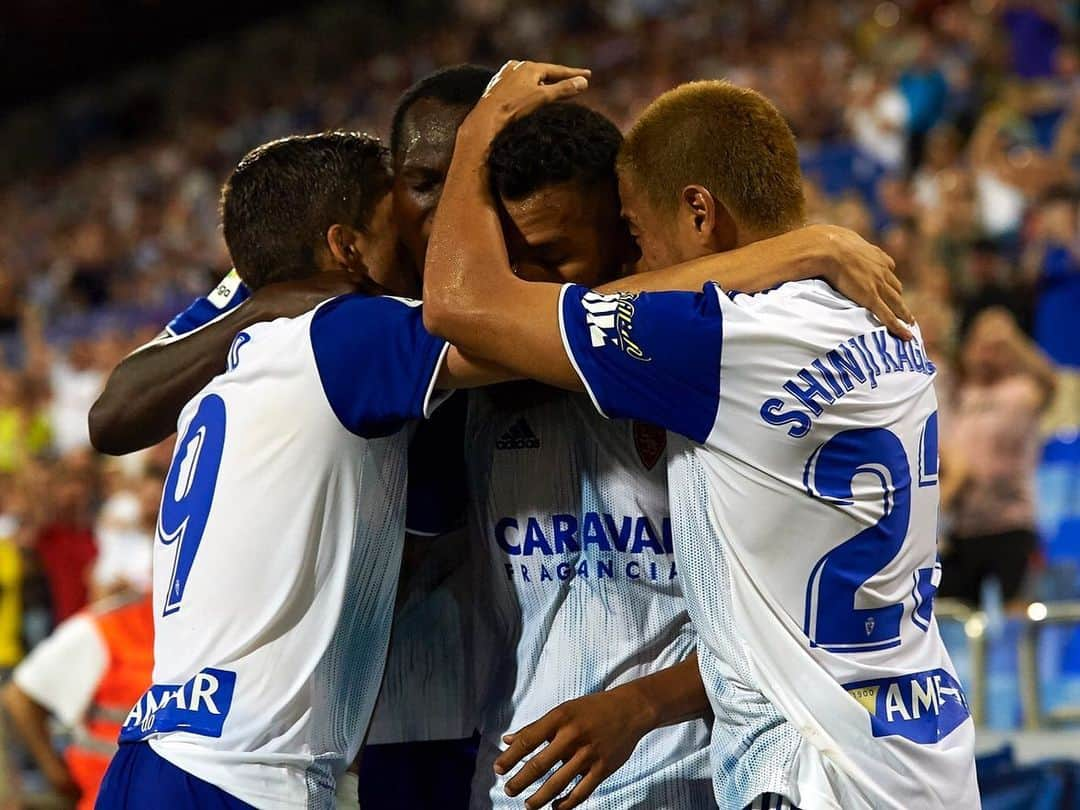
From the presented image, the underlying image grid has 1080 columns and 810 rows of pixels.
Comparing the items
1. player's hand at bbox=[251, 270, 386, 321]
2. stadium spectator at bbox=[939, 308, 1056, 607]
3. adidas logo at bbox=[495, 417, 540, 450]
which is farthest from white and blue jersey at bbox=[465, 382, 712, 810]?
stadium spectator at bbox=[939, 308, 1056, 607]

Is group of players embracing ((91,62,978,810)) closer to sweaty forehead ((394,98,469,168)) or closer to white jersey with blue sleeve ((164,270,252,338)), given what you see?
sweaty forehead ((394,98,469,168))

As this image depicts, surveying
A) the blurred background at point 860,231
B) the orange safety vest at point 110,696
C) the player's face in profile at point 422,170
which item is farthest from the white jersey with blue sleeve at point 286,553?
the orange safety vest at point 110,696

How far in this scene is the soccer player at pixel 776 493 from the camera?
86.2 inches

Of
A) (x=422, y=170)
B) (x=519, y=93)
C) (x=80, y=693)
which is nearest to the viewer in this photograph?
(x=519, y=93)

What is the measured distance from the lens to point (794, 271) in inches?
90.4

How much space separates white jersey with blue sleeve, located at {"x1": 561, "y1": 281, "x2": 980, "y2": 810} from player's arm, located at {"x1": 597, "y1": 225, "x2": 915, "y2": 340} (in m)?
0.04

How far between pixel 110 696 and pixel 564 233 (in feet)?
11.6

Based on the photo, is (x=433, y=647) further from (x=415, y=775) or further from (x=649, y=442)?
(x=649, y=442)

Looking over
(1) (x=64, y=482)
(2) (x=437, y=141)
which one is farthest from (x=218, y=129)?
(2) (x=437, y=141)

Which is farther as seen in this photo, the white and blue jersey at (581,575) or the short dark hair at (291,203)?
the short dark hair at (291,203)

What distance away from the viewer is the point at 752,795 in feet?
7.29

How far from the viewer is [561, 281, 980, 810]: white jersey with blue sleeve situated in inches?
86.0

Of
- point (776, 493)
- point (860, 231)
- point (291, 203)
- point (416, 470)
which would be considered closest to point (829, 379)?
point (776, 493)

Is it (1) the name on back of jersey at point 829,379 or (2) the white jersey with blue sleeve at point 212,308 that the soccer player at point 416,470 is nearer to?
(2) the white jersey with blue sleeve at point 212,308
